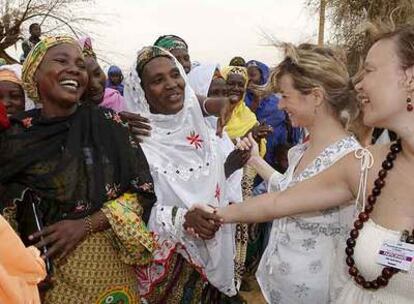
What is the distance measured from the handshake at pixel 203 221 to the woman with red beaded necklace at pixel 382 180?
0.70 metres

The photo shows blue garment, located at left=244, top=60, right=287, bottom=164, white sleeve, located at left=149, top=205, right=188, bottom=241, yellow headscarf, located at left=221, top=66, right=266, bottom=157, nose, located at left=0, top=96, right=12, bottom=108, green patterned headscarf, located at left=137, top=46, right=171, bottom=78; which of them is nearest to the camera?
white sleeve, located at left=149, top=205, right=188, bottom=241

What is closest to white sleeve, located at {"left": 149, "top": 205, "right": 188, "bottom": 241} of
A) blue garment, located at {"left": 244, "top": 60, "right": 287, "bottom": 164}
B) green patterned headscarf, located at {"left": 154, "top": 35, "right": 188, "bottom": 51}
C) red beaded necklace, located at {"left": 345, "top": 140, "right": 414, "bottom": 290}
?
red beaded necklace, located at {"left": 345, "top": 140, "right": 414, "bottom": 290}

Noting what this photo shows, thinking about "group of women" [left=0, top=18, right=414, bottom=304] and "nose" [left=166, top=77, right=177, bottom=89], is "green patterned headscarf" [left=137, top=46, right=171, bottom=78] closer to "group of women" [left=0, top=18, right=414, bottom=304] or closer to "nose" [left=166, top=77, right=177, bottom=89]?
"group of women" [left=0, top=18, right=414, bottom=304]

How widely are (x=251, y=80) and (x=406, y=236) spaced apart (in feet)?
17.9

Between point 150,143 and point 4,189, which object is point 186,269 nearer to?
point 150,143

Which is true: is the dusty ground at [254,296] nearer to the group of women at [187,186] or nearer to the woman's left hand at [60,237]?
the group of women at [187,186]

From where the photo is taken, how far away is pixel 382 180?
2254 mm

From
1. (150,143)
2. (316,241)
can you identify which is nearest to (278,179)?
(316,241)

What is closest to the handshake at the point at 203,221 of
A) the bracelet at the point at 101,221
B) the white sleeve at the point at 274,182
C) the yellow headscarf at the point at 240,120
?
the white sleeve at the point at 274,182

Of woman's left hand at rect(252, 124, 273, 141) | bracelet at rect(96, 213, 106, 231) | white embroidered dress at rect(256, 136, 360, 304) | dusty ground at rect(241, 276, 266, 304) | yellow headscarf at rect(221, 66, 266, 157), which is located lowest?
dusty ground at rect(241, 276, 266, 304)

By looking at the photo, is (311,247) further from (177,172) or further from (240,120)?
(240,120)

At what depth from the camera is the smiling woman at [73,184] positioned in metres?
2.61

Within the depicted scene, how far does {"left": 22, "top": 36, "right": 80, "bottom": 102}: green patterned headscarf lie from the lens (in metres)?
2.75

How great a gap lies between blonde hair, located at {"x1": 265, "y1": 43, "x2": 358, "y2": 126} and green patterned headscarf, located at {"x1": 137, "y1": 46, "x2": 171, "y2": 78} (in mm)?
767
